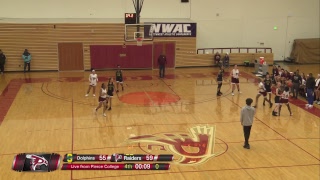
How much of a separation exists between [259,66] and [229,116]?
39.9 ft

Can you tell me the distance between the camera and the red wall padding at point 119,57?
29281 millimetres

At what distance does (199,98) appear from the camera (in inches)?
815

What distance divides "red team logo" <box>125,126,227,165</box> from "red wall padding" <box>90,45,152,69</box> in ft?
51.0

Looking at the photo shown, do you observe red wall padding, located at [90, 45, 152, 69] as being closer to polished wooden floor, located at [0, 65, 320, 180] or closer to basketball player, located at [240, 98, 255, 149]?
polished wooden floor, located at [0, 65, 320, 180]

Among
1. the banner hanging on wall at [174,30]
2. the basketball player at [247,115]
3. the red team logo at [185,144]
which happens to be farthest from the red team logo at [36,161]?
the banner hanging on wall at [174,30]

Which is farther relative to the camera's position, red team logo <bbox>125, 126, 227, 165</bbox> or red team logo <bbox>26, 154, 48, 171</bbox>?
red team logo <bbox>125, 126, 227, 165</bbox>

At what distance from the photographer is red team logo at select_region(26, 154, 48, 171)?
282cm

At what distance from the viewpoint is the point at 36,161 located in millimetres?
2834

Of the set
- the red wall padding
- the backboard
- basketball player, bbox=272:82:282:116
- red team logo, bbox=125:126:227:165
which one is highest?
the backboard

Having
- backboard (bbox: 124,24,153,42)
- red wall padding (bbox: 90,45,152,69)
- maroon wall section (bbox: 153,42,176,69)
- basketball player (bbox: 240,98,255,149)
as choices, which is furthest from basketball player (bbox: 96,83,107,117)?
maroon wall section (bbox: 153,42,176,69)

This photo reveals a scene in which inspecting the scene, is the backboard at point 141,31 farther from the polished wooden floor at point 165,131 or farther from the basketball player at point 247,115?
the basketball player at point 247,115

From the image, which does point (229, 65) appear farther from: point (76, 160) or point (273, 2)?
point (76, 160)

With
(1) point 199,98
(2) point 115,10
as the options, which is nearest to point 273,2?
(2) point 115,10

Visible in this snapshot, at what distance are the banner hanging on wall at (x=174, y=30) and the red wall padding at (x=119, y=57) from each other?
4.58 ft
